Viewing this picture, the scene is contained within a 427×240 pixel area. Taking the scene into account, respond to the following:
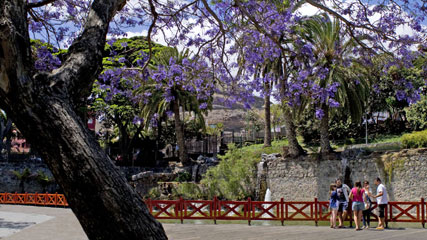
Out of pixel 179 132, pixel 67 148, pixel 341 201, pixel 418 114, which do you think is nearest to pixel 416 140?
pixel 418 114

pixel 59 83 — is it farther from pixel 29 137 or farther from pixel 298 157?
pixel 298 157

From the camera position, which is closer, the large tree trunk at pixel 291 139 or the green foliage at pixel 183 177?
the large tree trunk at pixel 291 139

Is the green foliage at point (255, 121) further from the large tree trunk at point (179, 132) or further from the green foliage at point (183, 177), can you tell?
the green foliage at point (183, 177)

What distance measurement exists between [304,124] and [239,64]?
26.6m

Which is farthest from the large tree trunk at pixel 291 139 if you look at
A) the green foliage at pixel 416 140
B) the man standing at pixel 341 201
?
the man standing at pixel 341 201

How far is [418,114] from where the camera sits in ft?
102

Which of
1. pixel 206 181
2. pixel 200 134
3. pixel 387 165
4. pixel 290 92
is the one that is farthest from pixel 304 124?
pixel 290 92

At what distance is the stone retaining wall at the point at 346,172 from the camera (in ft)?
70.8

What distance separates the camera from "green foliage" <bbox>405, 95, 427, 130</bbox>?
99.5 ft

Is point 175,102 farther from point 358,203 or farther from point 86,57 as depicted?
point 86,57

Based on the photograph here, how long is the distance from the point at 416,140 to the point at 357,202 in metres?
10.5

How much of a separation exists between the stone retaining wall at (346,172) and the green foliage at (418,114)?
29.1 feet

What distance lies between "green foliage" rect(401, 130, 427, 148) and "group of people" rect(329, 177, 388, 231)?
9407 millimetres

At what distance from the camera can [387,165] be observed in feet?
73.2
